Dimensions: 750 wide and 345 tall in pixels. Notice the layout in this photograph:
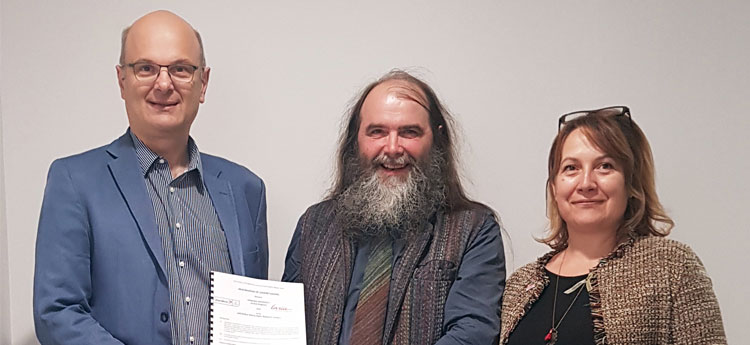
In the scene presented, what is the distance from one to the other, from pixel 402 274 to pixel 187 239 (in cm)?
58

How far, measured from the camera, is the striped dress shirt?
2.16 meters

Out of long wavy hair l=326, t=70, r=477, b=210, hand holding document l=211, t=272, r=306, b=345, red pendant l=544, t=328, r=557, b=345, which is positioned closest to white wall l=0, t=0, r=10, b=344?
hand holding document l=211, t=272, r=306, b=345

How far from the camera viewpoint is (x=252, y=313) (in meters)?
2.17

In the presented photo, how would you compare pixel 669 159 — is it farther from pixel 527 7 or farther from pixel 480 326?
pixel 480 326

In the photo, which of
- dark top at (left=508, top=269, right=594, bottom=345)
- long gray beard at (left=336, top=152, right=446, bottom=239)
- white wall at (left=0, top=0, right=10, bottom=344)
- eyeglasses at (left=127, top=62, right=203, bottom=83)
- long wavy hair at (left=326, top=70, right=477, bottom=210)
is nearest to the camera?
dark top at (left=508, top=269, right=594, bottom=345)

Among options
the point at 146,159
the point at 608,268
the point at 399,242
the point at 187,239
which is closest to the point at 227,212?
the point at 187,239

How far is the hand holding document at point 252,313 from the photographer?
2137 mm

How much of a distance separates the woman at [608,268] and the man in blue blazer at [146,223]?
0.82 metres

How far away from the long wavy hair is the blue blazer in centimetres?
67

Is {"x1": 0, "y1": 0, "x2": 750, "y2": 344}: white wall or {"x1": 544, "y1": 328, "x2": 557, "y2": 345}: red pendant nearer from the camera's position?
{"x1": 544, "y1": 328, "x2": 557, "y2": 345}: red pendant

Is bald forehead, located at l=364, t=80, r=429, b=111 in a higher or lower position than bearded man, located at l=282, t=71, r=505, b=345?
higher

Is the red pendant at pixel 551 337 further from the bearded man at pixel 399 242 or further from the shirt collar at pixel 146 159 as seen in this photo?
the shirt collar at pixel 146 159

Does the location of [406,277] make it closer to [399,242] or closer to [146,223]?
[399,242]

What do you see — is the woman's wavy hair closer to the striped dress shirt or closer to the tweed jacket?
the tweed jacket
